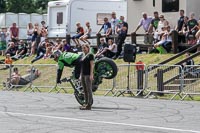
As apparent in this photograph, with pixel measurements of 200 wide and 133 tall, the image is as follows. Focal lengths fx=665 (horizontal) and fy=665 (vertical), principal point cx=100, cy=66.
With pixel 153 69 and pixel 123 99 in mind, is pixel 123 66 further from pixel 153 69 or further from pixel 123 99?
pixel 123 99

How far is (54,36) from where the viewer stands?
37.3 m

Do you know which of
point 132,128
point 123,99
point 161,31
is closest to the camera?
point 132,128

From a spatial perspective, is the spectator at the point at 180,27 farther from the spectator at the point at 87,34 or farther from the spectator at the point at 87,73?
the spectator at the point at 87,73

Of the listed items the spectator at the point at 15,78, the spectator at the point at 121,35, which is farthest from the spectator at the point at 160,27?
the spectator at the point at 15,78

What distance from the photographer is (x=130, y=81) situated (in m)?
24.9

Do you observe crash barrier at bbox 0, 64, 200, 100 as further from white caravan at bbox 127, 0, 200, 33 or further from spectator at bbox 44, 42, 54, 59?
spectator at bbox 44, 42, 54, 59

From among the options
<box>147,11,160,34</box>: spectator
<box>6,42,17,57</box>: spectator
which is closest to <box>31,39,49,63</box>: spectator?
<box>6,42,17,57</box>: spectator

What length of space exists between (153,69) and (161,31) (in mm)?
5398

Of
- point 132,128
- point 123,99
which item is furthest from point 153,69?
point 132,128

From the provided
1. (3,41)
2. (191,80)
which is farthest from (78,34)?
(191,80)

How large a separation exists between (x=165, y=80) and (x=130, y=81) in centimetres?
151

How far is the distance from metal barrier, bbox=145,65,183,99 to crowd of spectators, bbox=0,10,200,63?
3998mm

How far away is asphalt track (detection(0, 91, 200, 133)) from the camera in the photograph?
45.1 feet

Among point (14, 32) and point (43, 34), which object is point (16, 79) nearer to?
point (43, 34)
